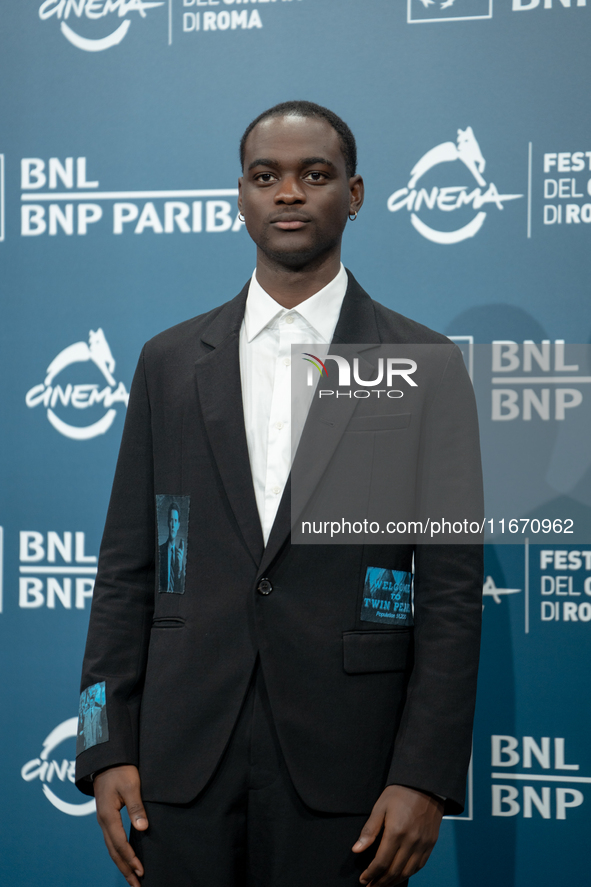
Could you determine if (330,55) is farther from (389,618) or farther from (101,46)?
(389,618)

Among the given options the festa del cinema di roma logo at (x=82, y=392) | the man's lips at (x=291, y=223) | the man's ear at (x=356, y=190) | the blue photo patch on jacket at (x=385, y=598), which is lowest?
the blue photo patch on jacket at (x=385, y=598)

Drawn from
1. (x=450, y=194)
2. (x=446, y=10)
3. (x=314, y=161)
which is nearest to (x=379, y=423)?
(x=314, y=161)

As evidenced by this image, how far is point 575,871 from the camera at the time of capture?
2.03 meters

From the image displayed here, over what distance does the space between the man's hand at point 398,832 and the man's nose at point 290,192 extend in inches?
36.7

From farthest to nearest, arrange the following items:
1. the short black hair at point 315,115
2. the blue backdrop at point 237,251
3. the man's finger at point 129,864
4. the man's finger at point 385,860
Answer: the blue backdrop at point 237,251 → the short black hair at point 315,115 → the man's finger at point 129,864 → the man's finger at point 385,860

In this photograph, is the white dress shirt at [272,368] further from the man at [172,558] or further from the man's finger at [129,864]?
the man's finger at [129,864]

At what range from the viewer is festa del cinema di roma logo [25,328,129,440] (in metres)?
2.20

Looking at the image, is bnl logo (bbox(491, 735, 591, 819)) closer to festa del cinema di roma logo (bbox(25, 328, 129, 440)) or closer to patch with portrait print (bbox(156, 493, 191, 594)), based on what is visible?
patch with portrait print (bbox(156, 493, 191, 594))

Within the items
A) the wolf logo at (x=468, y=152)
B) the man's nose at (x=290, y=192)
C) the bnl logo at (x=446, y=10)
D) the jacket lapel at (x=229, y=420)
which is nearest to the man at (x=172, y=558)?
the jacket lapel at (x=229, y=420)

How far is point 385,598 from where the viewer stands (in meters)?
1.32

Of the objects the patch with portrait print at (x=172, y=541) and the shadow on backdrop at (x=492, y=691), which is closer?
the patch with portrait print at (x=172, y=541)

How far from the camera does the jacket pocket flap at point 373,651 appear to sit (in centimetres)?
129

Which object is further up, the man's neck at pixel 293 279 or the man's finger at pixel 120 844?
the man's neck at pixel 293 279

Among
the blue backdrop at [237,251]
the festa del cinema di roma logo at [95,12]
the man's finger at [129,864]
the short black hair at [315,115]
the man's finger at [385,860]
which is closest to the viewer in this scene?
the man's finger at [385,860]
